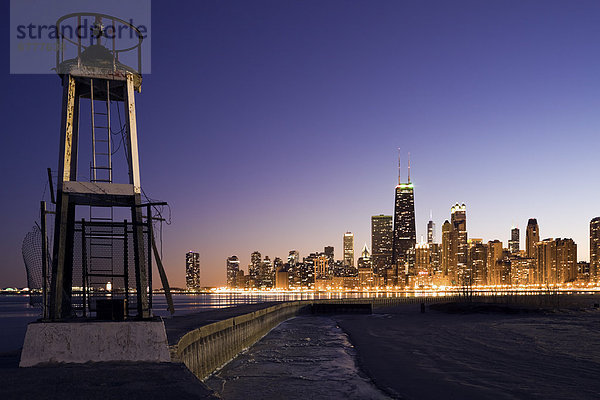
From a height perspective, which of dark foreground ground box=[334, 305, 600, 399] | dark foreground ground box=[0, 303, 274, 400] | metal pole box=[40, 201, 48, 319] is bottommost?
dark foreground ground box=[334, 305, 600, 399]

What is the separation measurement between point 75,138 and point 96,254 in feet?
11.7

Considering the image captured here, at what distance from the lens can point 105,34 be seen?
47.0ft

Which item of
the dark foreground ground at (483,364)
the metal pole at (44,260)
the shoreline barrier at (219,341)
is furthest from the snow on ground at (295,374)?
the metal pole at (44,260)

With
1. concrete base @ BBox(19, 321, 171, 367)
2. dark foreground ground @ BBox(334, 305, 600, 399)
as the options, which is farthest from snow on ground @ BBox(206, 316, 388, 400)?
concrete base @ BBox(19, 321, 171, 367)

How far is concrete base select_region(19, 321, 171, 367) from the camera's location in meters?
11.4

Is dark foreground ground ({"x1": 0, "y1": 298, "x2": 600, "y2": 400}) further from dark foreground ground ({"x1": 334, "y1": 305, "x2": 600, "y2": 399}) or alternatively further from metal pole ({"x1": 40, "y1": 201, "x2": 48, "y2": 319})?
metal pole ({"x1": 40, "y1": 201, "x2": 48, "y2": 319})

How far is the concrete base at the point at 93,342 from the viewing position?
447 inches

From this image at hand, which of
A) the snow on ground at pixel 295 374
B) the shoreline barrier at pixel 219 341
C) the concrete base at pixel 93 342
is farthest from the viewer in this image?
the shoreline barrier at pixel 219 341

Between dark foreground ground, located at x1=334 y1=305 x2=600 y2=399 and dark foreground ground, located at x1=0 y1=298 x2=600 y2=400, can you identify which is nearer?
dark foreground ground, located at x1=0 y1=298 x2=600 y2=400

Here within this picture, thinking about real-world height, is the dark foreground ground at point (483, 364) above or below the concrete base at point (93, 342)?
below

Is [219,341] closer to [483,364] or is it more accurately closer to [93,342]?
[93,342]

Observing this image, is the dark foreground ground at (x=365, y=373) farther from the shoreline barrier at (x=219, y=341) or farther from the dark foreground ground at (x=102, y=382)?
the shoreline barrier at (x=219, y=341)

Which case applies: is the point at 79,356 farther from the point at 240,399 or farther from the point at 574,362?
the point at 574,362

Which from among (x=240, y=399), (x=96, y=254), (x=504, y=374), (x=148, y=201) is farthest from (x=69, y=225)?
(x=504, y=374)
